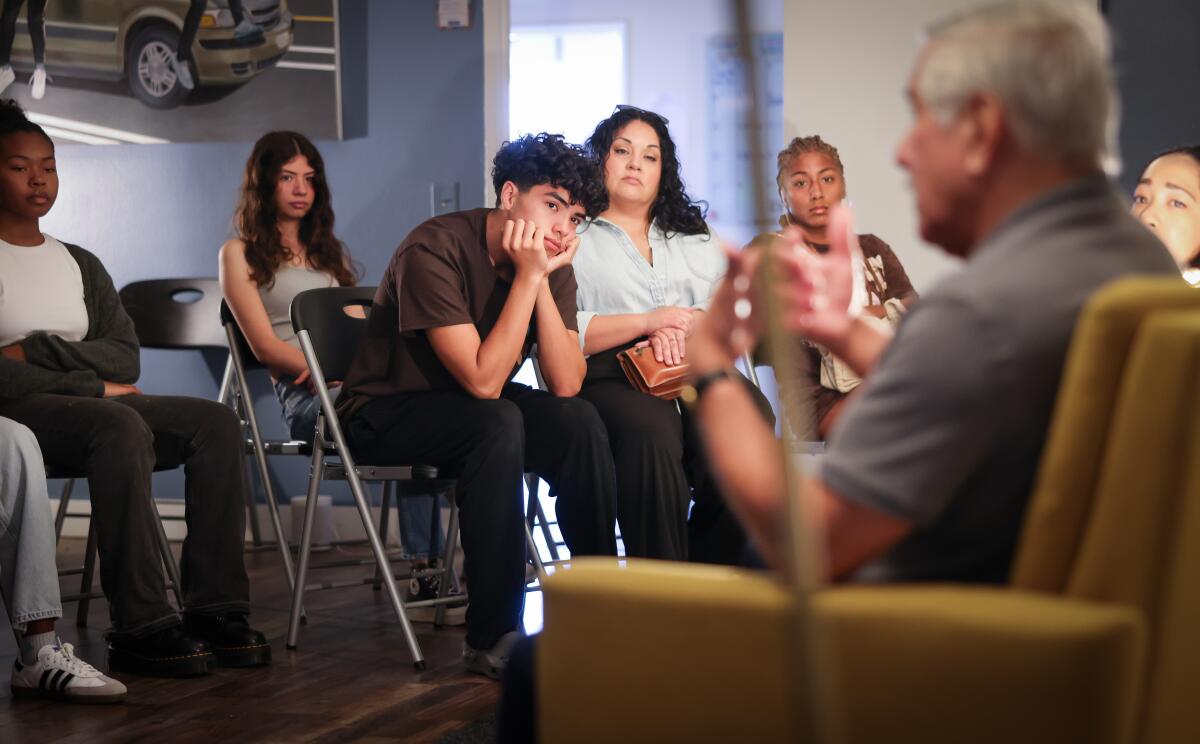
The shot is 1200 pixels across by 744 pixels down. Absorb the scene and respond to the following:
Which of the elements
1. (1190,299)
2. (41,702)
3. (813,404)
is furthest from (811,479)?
(813,404)

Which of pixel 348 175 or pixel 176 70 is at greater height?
pixel 176 70

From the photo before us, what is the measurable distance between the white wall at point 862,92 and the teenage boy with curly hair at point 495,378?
1763 millimetres

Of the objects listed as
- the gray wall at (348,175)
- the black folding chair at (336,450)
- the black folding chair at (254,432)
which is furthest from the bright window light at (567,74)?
the black folding chair at (336,450)

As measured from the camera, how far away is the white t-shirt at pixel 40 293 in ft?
8.91

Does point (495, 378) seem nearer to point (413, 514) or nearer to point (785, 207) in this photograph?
point (413, 514)

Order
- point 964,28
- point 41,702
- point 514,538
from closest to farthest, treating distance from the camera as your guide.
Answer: point 964,28 < point 41,702 < point 514,538

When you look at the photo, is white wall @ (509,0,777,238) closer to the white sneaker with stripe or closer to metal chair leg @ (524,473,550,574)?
metal chair leg @ (524,473,550,574)

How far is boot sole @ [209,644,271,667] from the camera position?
102 inches

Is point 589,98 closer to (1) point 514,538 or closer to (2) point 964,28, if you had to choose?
(1) point 514,538

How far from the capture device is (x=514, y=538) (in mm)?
2461

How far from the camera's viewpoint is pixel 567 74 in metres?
7.61

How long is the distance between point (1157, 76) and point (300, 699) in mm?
3381

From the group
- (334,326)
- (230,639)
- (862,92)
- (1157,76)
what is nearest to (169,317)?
(334,326)

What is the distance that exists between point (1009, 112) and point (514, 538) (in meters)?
1.71
